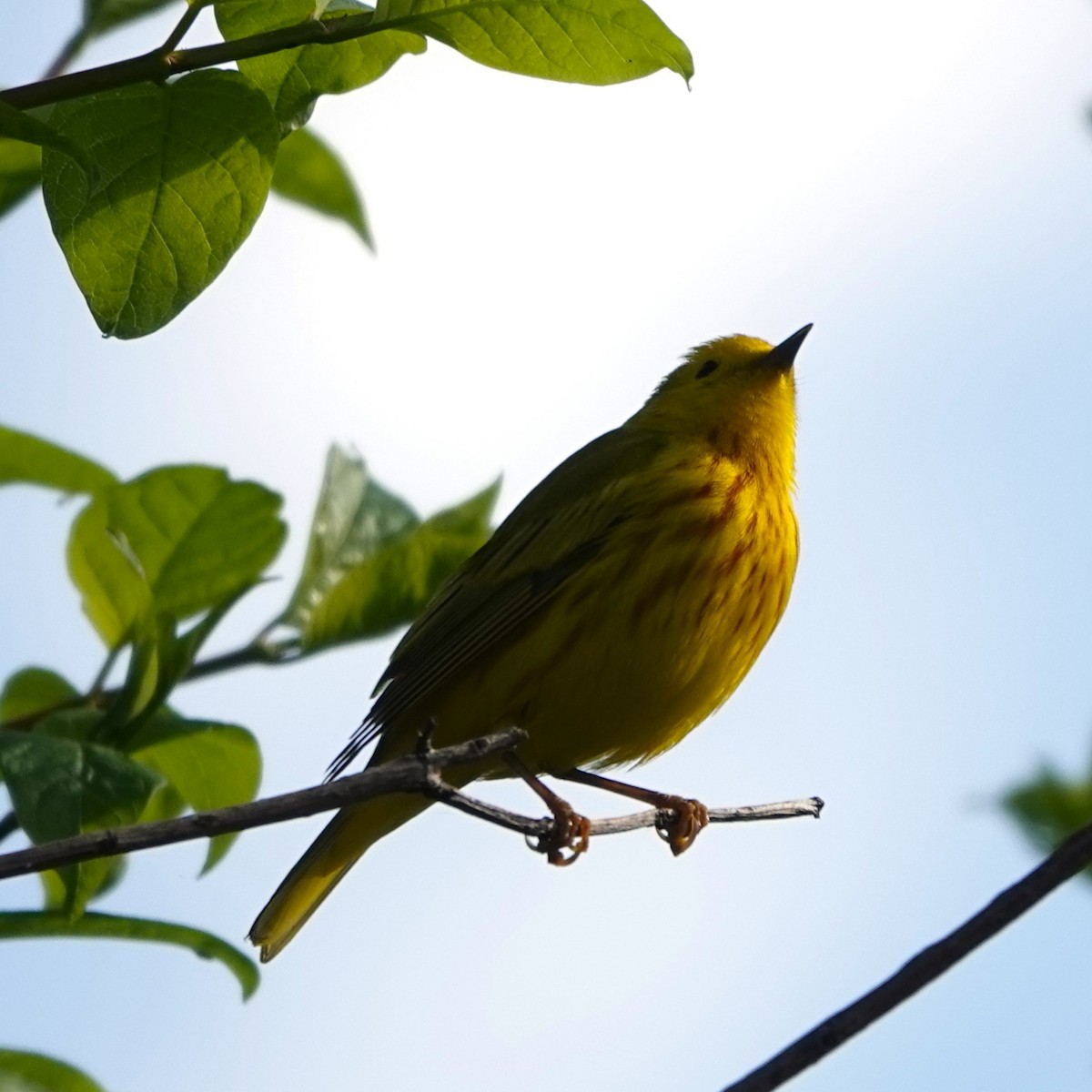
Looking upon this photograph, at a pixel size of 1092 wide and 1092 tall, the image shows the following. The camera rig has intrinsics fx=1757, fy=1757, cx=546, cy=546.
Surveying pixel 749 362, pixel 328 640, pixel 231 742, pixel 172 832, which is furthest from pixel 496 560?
pixel 172 832

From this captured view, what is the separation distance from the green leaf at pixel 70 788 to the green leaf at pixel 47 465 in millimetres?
764

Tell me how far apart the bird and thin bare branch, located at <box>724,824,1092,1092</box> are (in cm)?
210

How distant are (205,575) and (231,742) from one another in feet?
1.16

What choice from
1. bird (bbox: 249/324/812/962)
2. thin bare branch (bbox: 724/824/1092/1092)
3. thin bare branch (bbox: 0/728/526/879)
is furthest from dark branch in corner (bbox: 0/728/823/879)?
bird (bbox: 249/324/812/962)

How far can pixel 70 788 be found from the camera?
1.93m

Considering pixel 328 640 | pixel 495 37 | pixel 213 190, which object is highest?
pixel 495 37

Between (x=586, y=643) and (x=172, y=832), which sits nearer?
(x=172, y=832)

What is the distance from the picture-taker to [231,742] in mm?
2406

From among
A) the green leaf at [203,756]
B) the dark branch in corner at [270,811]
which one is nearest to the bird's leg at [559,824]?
the green leaf at [203,756]

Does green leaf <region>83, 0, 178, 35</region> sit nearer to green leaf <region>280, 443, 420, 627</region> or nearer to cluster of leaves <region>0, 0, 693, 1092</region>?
cluster of leaves <region>0, 0, 693, 1092</region>

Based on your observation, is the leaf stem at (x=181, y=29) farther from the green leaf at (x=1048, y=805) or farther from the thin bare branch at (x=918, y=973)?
the green leaf at (x=1048, y=805)

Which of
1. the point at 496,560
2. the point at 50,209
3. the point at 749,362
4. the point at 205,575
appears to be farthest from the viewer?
the point at 749,362

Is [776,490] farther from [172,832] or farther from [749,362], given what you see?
[172,832]

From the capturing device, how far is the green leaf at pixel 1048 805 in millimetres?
2863
